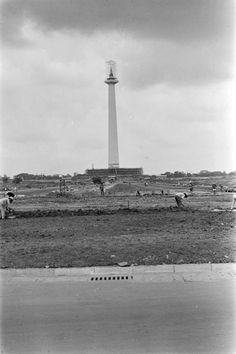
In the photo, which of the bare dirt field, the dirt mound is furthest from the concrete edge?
the dirt mound

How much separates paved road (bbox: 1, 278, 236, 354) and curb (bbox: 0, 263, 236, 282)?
34 centimetres

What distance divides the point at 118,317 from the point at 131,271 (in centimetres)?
244

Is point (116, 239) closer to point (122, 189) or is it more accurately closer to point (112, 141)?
point (122, 189)

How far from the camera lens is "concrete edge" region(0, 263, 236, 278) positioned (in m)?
7.67

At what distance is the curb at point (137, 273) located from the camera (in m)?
7.35

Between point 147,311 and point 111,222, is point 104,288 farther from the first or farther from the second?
point 111,222

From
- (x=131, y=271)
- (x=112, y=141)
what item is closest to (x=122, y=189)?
(x=131, y=271)

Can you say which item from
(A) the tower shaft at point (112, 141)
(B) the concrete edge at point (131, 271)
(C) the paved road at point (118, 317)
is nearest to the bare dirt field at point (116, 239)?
(B) the concrete edge at point (131, 271)

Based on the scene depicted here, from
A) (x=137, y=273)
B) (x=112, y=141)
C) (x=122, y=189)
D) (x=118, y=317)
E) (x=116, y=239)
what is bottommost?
(x=118, y=317)

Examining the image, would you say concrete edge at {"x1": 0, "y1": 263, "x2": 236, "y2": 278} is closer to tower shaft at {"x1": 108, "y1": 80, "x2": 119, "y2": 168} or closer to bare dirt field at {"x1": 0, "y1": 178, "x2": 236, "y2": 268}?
bare dirt field at {"x1": 0, "y1": 178, "x2": 236, "y2": 268}

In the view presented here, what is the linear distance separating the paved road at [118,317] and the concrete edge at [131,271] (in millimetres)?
581

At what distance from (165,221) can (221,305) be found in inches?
368

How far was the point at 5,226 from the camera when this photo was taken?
14547 millimetres

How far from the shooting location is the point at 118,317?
538 centimetres
